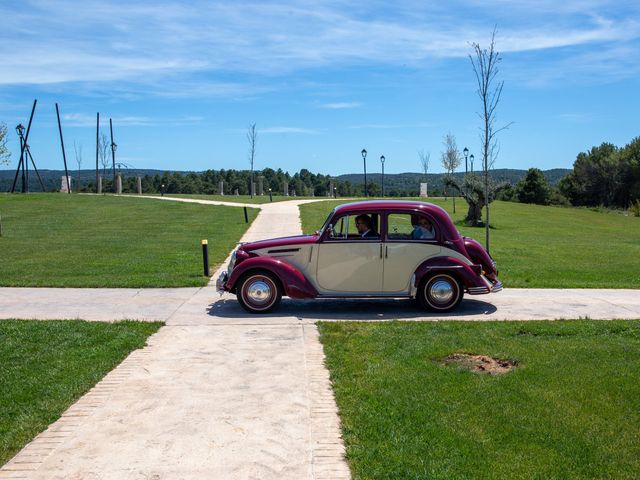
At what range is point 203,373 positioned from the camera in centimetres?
654

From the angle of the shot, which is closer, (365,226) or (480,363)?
(480,363)

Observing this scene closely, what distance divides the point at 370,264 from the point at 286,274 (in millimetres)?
1235

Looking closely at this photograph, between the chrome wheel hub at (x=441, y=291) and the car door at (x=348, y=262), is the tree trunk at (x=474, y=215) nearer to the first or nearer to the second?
the chrome wheel hub at (x=441, y=291)

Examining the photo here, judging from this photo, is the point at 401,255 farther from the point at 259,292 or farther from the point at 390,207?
the point at 259,292

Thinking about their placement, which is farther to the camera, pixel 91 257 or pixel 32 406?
pixel 91 257

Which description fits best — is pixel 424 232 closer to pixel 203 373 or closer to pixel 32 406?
pixel 203 373

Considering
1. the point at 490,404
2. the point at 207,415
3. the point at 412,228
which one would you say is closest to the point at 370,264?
the point at 412,228

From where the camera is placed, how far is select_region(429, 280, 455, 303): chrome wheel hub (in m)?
9.43

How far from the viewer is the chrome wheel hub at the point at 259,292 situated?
31.0 ft

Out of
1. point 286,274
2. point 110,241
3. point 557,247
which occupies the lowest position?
point 557,247

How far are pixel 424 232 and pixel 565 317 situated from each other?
7.67ft

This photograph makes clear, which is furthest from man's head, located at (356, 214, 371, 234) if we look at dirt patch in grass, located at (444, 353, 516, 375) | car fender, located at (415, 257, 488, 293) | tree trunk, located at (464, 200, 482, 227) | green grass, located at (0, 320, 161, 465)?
tree trunk, located at (464, 200, 482, 227)

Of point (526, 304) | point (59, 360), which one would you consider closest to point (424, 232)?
point (526, 304)

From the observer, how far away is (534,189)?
220 ft
